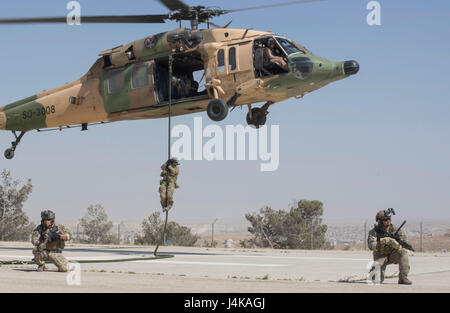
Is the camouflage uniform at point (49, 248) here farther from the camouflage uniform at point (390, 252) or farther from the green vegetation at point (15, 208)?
the green vegetation at point (15, 208)

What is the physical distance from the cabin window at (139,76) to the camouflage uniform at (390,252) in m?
11.8

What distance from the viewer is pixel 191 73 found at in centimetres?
2208

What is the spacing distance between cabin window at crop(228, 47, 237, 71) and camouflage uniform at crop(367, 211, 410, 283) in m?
9.44

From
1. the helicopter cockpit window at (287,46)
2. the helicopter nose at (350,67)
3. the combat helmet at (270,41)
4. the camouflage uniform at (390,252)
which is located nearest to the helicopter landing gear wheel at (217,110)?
the combat helmet at (270,41)

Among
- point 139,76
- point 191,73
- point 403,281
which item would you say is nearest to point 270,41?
point 191,73

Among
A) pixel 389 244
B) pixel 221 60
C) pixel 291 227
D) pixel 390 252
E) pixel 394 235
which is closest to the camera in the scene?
pixel 389 244

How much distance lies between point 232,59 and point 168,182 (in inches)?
164

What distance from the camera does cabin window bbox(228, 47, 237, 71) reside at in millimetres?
20000

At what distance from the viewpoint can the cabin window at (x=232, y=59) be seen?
65.6 feet

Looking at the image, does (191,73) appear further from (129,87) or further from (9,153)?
(9,153)

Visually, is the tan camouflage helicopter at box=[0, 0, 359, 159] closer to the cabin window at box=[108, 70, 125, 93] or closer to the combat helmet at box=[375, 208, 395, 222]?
the cabin window at box=[108, 70, 125, 93]

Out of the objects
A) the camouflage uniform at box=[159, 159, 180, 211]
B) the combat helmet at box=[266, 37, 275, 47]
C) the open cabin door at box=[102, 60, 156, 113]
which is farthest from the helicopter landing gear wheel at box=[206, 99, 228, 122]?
the open cabin door at box=[102, 60, 156, 113]
